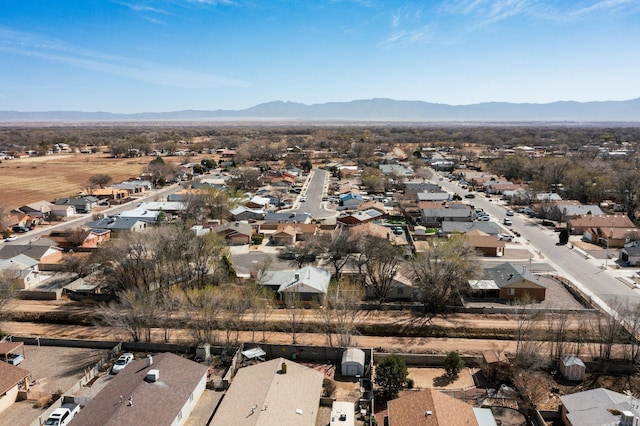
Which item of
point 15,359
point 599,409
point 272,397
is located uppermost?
point 272,397

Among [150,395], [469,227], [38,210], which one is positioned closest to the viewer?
[150,395]

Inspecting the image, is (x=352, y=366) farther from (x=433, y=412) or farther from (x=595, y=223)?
(x=595, y=223)

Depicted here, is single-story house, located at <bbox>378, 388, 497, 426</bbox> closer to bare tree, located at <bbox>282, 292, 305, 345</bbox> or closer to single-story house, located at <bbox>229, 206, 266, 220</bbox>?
bare tree, located at <bbox>282, 292, 305, 345</bbox>

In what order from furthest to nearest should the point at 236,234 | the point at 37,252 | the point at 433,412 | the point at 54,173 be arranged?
the point at 54,173 → the point at 236,234 → the point at 37,252 → the point at 433,412

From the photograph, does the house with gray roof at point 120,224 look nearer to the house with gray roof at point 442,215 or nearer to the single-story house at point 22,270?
the single-story house at point 22,270

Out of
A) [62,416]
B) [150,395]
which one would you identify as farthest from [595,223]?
[62,416]

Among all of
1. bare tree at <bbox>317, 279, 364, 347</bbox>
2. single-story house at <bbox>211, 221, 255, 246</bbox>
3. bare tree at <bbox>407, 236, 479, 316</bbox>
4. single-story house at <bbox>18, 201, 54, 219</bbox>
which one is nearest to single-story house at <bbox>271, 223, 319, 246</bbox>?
single-story house at <bbox>211, 221, 255, 246</bbox>

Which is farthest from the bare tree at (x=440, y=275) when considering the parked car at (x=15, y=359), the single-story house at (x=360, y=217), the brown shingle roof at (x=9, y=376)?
the parked car at (x=15, y=359)
